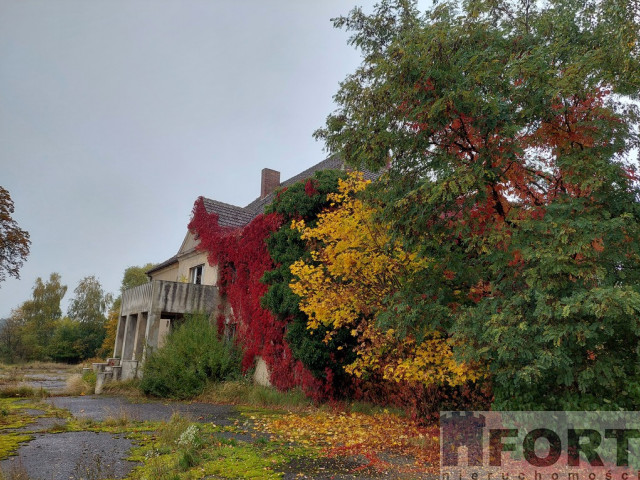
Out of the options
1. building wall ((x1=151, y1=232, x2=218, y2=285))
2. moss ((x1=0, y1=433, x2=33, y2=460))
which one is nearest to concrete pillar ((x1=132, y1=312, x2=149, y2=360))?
building wall ((x1=151, y1=232, x2=218, y2=285))

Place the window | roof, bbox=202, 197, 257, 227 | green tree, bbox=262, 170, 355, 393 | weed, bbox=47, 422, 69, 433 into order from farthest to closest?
the window < roof, bbox=202, 197, 257, 227 < green tree, bbox=262, 170, 355, 393 < weed, bbox=47, 422, 69, 433

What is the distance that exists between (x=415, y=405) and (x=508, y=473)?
9.28 ft

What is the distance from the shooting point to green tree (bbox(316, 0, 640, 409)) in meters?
5.15

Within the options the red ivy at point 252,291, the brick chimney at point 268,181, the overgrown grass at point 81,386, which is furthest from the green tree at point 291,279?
the brick chimney at point 268,181

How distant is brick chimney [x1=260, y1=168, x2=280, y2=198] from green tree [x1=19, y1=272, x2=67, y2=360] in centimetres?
3066

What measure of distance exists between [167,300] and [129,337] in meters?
3.35

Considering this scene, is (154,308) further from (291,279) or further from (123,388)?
(291,279)

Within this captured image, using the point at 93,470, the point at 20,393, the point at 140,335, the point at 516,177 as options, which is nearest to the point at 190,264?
the point at 140,335

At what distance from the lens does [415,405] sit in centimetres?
827

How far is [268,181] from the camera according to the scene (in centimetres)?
2475

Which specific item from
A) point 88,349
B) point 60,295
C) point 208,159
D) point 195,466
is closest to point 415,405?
point 195,466

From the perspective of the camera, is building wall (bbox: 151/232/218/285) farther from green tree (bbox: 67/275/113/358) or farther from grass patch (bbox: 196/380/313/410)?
green tree (bbox: 67/275/113/358)

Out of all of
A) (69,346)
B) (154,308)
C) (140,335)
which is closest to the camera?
(154,308)

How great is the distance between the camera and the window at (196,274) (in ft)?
66.5
